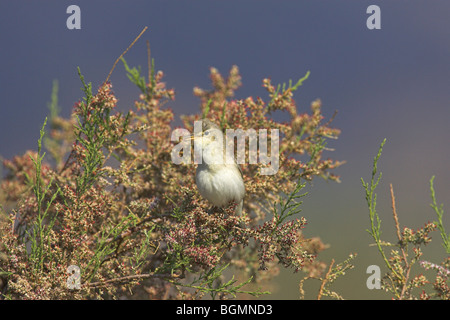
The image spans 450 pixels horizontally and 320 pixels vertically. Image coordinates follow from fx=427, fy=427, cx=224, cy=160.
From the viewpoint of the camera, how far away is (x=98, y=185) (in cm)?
480

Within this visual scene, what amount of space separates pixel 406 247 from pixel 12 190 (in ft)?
18.0

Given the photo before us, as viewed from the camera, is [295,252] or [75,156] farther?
[75,156]

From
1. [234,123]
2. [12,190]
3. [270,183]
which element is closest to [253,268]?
[270,183]

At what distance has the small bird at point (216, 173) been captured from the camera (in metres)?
4.64

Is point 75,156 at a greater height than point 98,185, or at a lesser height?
greater

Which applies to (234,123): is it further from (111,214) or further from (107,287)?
(107,287)

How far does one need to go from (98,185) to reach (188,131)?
4.50 feet

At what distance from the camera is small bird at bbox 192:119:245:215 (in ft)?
15.2

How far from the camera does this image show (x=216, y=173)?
4.79 m
